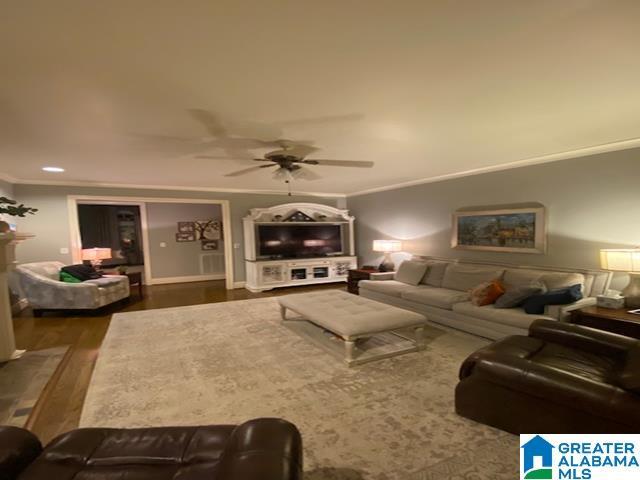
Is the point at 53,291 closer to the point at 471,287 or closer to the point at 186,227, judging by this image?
the point at 186,227

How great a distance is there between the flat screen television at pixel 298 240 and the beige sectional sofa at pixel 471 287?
222 cm

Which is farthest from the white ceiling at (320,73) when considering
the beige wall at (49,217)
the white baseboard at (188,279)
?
the white baseboard at (188,279)

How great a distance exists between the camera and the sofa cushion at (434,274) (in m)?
4.99

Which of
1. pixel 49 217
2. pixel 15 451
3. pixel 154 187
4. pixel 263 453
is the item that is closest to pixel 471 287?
pixel 263 453

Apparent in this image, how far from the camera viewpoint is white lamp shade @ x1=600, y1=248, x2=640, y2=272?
9.59 ft

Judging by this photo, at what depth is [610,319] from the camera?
2840 millimetres

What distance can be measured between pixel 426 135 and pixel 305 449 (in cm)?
287

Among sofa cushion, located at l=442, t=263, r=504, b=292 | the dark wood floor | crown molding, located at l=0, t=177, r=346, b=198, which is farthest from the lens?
crown molding, located at l=0, t=177, r=346, b=198

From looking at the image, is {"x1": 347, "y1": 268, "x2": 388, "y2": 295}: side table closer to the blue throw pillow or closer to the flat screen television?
the flat screen television

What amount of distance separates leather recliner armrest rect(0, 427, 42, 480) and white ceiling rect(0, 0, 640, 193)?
5.71 feet

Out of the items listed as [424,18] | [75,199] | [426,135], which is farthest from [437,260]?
[75,199]

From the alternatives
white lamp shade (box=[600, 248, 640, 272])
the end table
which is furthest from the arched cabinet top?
white lamp shade (box=[600, 248, 640, 272])

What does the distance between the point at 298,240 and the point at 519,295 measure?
476 centimetres

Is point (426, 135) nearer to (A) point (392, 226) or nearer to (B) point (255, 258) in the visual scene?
(A) point (392, 226)
